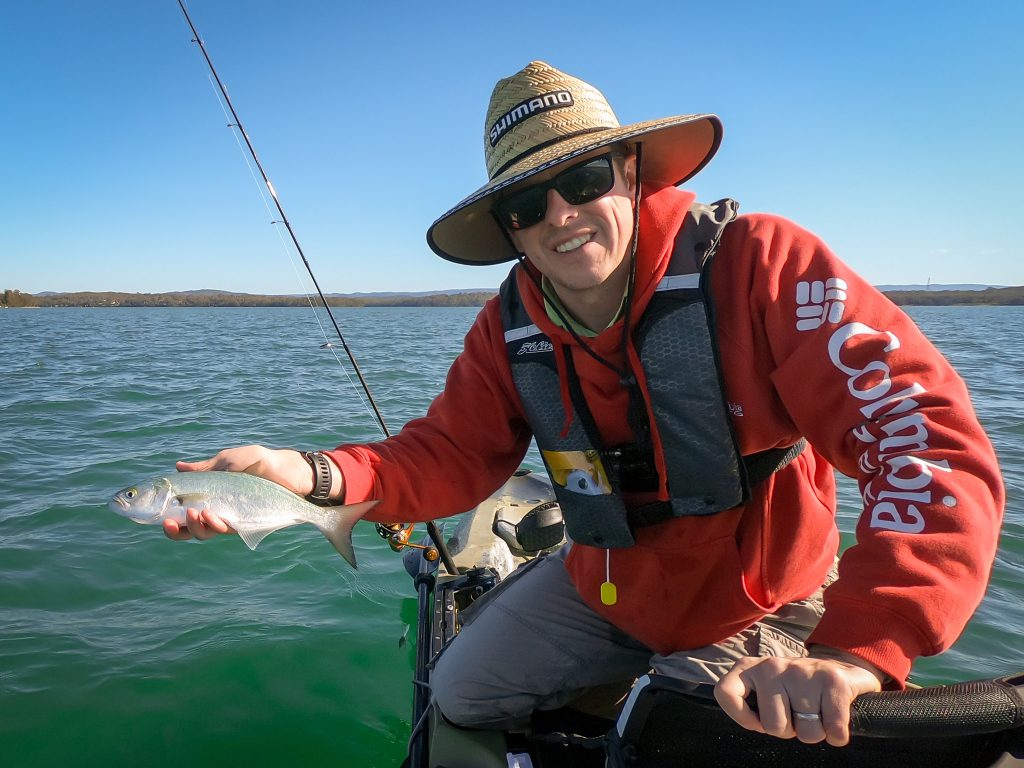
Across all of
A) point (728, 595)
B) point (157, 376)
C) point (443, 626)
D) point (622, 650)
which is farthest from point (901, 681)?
point (157, 376)

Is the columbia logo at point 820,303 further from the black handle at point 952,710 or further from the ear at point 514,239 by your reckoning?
the ear at point 514,239

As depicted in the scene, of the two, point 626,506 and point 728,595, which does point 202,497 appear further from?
point 728,595

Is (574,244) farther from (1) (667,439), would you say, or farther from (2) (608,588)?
(2) (608,588)

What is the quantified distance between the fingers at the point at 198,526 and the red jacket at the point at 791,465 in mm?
569

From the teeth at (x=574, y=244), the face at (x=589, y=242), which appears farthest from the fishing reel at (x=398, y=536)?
the teeth at (x=574, y=244)

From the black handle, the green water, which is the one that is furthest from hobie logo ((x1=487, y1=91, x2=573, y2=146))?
the green water

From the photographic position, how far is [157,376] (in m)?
17.1

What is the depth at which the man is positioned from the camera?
1733 millimetres

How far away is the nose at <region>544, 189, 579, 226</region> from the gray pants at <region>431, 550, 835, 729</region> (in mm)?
1688

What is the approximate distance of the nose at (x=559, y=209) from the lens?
2588mm

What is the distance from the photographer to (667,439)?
2537mm

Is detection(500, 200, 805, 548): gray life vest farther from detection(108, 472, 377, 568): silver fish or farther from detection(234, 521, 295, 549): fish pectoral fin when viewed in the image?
detection(234, 521, 295, 549): fish pectoral fin

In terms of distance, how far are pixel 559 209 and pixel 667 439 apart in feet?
3.28

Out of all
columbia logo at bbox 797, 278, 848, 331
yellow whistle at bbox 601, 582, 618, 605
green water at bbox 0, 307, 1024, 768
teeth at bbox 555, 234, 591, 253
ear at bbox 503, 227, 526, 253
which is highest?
ear at bbox 503, 227, 526, 253
